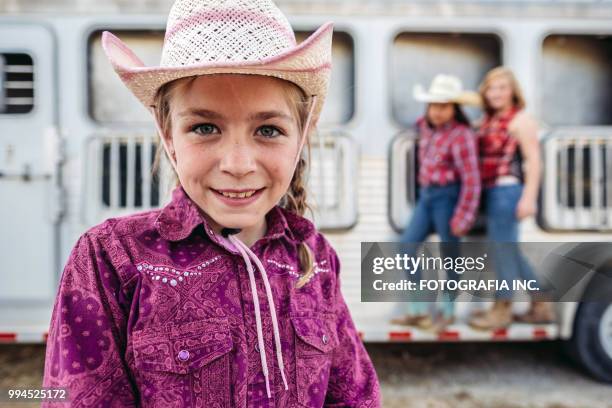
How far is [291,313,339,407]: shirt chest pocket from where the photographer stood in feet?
3.22

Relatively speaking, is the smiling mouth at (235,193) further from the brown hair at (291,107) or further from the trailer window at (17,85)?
the trailer window at (17,85)

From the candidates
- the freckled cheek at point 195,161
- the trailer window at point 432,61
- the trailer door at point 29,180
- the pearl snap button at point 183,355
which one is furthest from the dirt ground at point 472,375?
the freckled cheek at point 195,161

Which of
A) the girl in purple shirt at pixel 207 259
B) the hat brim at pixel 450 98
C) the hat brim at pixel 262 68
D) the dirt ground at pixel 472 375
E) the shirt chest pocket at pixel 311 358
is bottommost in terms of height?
the dirt ground at pixel 472 375

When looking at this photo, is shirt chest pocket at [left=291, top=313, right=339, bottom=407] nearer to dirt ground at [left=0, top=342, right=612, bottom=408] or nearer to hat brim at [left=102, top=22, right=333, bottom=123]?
hat brim at [left=102, top=22, right=333, bottom=123]

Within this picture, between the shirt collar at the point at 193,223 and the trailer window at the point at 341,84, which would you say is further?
the trailer window at the point at 341,84

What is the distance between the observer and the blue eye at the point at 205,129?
2.95 feet

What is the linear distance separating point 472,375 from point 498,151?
58.6 inches

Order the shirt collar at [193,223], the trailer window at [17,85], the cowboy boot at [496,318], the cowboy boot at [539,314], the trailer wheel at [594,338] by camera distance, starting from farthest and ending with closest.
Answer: the trailer wheel at [594,338]
the cowboy boot at [539,314]
the cowboy boot at [496,318]
the trailer window at [17,85]
the shirt collar at [193,223]

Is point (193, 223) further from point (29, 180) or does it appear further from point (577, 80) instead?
point (577, 80)

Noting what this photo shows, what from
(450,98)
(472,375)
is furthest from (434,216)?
(472,375)

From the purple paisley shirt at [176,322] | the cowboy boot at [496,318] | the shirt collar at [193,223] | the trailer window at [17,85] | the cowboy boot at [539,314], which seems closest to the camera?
the purple paisley shirt at [176,322]

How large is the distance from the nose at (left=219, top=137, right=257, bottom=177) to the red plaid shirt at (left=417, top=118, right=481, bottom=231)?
78.4 inches

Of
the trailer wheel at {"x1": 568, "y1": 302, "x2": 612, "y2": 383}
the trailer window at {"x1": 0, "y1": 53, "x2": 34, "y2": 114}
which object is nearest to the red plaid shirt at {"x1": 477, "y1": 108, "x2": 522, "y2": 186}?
the trailer wheel at {"x1": 568, "y1": 302, "x2": 612, "y2": 383}

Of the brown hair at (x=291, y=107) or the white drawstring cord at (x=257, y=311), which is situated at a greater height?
the brown hair at (x=291, y=107)
